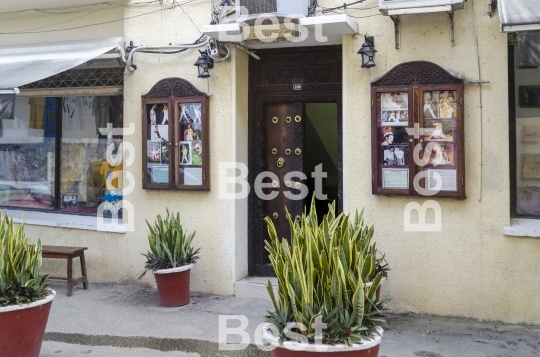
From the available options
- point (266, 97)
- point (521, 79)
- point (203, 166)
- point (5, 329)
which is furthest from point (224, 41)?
point (5, 329)

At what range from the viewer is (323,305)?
370 centimetres

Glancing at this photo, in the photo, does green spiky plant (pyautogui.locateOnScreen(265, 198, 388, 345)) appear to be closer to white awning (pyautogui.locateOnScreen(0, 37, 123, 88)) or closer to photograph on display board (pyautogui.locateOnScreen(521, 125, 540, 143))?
photograph on display board (pyautogui.locateOnScreen(521, 125, 540, 143))

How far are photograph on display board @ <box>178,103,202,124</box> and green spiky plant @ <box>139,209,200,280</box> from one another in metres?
1.36

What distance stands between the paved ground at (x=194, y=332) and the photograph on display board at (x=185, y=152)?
175 centimetres

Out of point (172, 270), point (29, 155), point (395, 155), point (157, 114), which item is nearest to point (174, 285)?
point (172, 270)

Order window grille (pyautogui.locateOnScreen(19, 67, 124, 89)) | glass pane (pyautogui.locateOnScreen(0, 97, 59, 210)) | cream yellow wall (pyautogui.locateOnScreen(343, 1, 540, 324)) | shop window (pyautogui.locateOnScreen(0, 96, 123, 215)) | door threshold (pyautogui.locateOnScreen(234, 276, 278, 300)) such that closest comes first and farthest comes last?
1. cream yellow wall (pyautogui.locateOnScreen(343, 1, 540, 324))
2. door threshold (pyautogui.locateOnScreen(234, 276, 278, 300))
3. window grille (pyautogui.locateOnScreen(19, 67, 124, 89))
4. shop window (pyautogui.locateOnScreen(0, 96, 123, 215))
5. glass pane (pyautogui.locateOnScreen(0, 97, 59, 210))

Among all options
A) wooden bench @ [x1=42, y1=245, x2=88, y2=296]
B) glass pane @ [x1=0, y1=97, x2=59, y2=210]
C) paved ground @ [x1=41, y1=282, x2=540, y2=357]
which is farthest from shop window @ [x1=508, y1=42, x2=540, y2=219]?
glass pane @ [x1=0, y1=97, x2=59, y2=210]

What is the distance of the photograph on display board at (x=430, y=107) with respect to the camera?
20.6 ft

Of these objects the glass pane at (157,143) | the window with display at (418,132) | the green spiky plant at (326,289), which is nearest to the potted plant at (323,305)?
the green spiky plant at (326,289)

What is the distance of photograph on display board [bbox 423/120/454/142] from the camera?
621cm

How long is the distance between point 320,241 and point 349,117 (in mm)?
2972

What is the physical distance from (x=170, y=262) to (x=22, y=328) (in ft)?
7.40

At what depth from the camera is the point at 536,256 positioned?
5926 millimetres

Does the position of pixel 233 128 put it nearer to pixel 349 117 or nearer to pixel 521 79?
pixel 349 117
